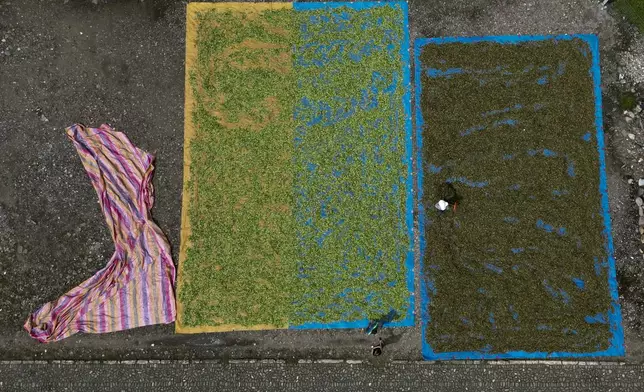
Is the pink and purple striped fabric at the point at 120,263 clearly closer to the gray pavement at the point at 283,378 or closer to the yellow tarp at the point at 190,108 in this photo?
the yellow tarp at the point at 190,108

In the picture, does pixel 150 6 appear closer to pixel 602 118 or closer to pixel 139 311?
pixel 139 311

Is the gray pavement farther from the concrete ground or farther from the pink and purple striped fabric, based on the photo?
the pink and purple striped fabric

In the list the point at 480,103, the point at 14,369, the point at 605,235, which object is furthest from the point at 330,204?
the point at 14,369

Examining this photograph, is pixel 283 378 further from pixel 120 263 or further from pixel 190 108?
pixel 190 108

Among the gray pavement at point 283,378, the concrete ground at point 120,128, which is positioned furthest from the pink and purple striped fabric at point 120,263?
the gray pavement at point 283,378

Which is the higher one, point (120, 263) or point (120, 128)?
point (120, 128)

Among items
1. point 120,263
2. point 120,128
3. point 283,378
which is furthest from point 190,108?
point 283,378
